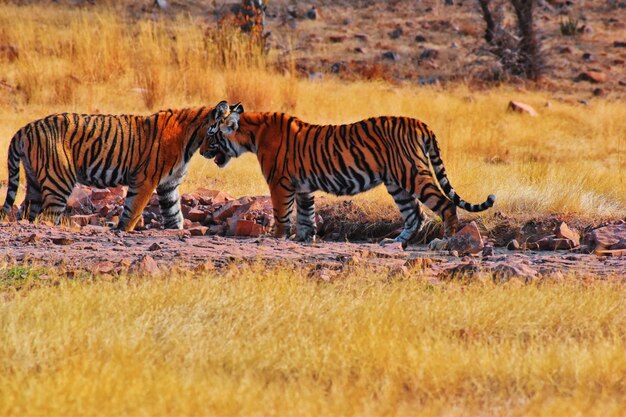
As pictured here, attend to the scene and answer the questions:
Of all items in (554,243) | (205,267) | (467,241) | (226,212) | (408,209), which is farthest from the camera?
Answer: (226,212)

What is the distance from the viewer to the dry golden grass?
4.40m

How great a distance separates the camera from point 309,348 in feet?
16.9

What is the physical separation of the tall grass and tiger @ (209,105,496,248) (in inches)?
75.5

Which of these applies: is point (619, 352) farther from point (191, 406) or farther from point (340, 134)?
point (340, 134)

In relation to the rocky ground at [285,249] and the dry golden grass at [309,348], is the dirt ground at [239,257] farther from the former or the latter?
the dry golden grass at [309,348]

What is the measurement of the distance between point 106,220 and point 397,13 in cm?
1945

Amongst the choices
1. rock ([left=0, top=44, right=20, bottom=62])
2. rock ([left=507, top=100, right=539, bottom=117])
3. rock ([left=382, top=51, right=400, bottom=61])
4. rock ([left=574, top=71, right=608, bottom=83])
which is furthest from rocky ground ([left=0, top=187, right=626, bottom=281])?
rock ([left=382, top=51, right=400, bottom=61])

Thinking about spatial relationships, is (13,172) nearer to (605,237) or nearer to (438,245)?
(438,245)

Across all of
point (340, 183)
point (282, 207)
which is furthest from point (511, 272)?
point (282, 207)

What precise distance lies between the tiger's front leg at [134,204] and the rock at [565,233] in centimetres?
328

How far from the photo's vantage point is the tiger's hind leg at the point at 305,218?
9.02 metres

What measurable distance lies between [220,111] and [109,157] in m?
1.01

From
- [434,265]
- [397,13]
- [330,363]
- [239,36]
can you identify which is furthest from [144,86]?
[397,13]

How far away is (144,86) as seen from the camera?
51.4 ft
